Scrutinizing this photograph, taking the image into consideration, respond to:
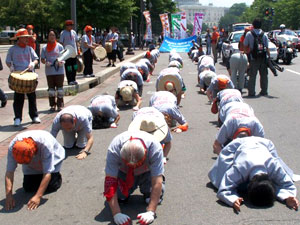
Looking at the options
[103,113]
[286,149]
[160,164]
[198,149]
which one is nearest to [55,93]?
[103,113]

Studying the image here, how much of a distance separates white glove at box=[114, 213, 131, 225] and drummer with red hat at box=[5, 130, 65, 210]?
1.00 metres

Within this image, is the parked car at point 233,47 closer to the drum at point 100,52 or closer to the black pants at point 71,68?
the drum at point 100,52

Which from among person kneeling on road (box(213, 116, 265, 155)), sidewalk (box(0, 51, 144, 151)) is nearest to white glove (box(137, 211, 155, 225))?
person kneeling on road (box(213, 116, 265, 155))

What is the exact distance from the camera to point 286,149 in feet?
22.6

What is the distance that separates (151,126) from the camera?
17.8 feet

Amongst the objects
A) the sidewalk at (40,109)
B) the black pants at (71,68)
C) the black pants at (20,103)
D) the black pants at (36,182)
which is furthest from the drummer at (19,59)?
the black pants at (71,68)

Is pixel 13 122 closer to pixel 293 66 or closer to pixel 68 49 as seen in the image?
pixel 68 49

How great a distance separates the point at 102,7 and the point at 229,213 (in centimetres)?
2578

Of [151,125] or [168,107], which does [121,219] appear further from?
[168,107]

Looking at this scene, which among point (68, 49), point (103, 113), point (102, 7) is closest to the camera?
point (103, 113)

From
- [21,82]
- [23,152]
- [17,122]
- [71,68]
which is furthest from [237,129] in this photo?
[71,68]

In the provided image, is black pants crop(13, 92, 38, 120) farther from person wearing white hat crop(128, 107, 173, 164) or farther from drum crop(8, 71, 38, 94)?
person wearing white hat crop(128, 107, 173, 164)

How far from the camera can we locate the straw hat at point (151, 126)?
537 cm

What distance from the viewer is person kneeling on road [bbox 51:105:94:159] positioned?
20.8 feet
